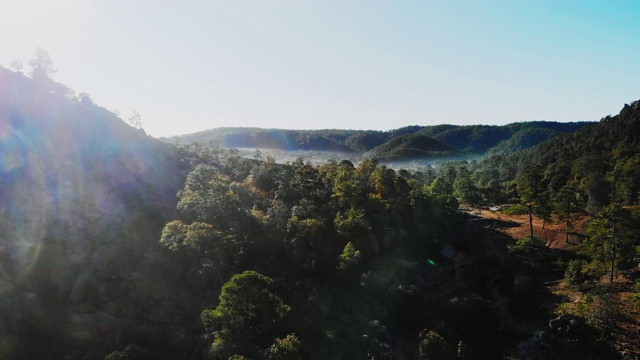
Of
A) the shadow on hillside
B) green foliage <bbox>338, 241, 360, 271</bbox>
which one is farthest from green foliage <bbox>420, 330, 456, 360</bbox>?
the shadow on hillside

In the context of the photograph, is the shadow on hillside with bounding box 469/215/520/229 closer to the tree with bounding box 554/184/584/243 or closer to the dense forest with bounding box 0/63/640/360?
the dense forest with bounding box 0/63/640/360

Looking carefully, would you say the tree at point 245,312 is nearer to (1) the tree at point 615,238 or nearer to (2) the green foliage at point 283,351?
(2) the green foliage at point 283,351

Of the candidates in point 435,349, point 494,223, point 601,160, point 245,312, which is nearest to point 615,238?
point 435,349

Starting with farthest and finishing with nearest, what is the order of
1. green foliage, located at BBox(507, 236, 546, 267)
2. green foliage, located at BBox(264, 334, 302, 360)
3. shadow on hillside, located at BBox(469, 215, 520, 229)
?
shadow on hillside, located at BBox(469, 215, 520, 229) → green foliage, located at BBox(507, 236, 546, 267) → green foliage, located at BBox(264, 334, 302, 360)

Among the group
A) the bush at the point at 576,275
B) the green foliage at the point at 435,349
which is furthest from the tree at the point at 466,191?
the green foliage at the point at 435,349

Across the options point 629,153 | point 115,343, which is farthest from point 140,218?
point 629,153

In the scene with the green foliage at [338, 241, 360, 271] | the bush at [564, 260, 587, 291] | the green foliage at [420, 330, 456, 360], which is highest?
the green foliage at [338, 241, 360, 271]
